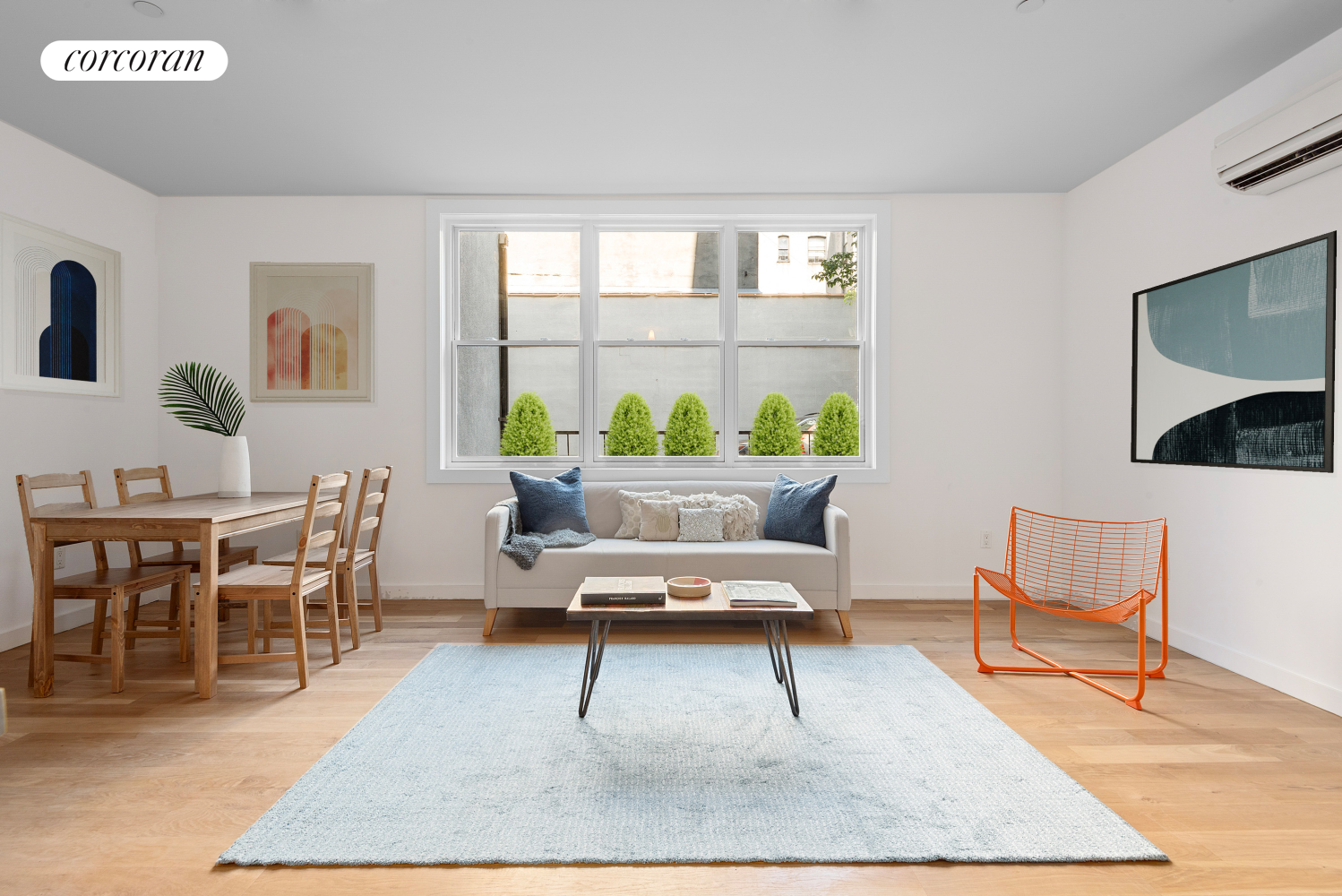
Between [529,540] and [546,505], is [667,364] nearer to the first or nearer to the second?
[546,505]

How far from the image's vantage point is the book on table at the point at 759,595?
2.82 meters

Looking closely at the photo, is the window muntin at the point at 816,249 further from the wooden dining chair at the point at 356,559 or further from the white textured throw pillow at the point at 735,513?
the wooden dining chair at the point at 356,559

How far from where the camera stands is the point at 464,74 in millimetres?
3318

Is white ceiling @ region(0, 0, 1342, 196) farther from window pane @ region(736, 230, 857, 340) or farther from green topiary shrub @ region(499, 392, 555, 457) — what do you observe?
green topiary shrub @ region(499, 392, 555, 457)

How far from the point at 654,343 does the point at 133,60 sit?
3.09 meters

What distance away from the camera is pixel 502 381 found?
5246 mm

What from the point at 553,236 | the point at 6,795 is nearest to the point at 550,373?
the point at 553,236

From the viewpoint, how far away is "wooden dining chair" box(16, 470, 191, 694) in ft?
10.3

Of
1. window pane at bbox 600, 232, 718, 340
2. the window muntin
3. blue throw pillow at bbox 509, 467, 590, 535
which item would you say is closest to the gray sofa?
blue throw pillow at bbox 509, 467, 590, 535

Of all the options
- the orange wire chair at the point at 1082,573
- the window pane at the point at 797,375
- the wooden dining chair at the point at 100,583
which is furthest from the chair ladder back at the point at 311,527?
the orange wire chair at the point at 1082,573

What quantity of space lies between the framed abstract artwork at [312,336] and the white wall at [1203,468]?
4568 mm

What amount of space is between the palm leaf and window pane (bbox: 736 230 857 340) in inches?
127

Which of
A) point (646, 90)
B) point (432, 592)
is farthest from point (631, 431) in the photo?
point (646, 90)

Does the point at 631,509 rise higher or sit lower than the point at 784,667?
higher
